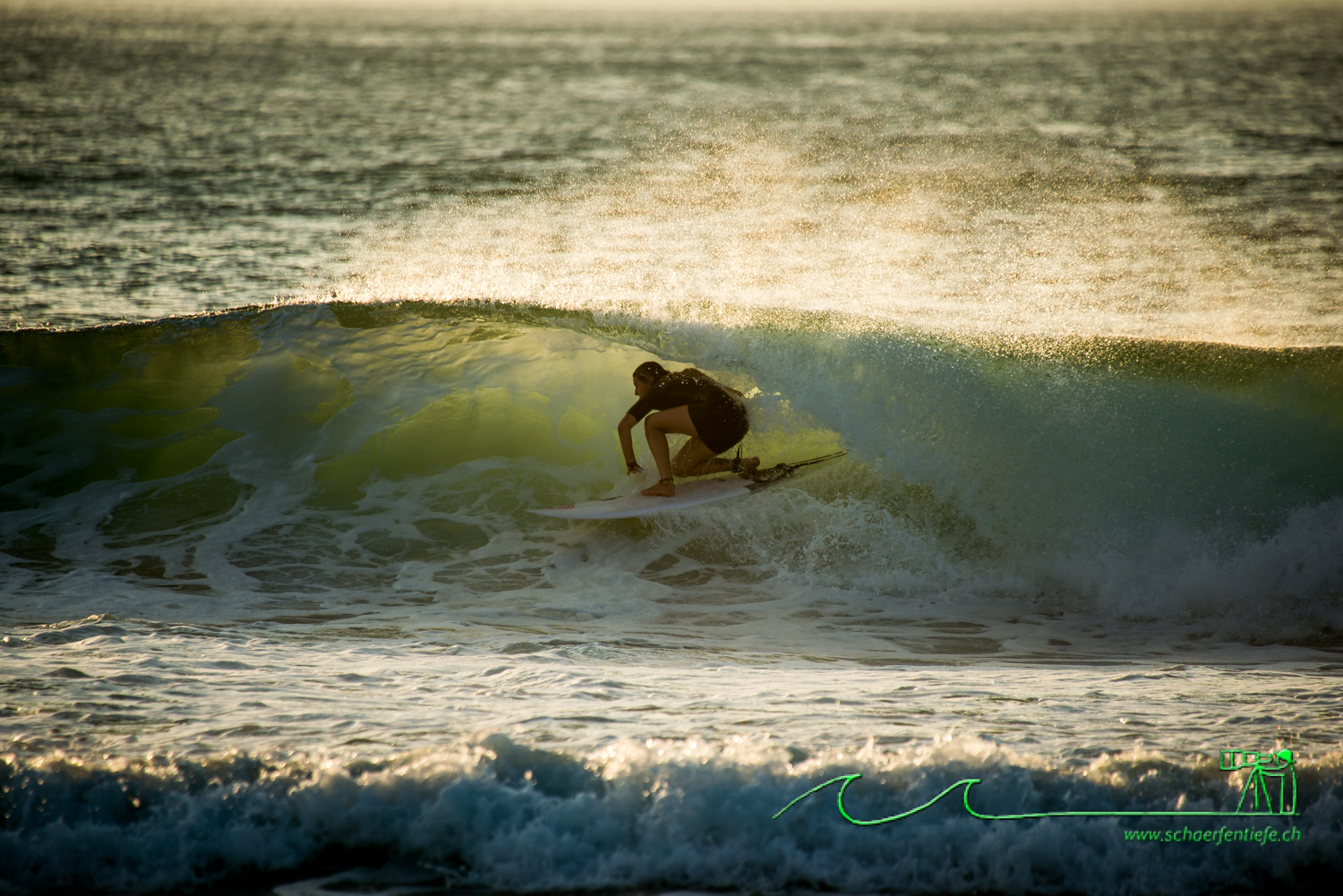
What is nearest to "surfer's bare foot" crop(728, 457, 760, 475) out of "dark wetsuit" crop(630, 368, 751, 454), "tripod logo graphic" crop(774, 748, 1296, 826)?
"dark wetsuit" crop(630, 368, 751, 454)

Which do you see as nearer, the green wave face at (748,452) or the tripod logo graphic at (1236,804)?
the tripod logo graphic at (1236,804)

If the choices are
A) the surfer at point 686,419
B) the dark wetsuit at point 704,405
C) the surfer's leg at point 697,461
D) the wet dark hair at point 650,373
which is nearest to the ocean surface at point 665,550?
the surfer's leg at point 697,461

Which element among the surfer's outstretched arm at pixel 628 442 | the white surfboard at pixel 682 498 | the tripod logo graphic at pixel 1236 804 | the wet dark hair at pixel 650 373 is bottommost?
the tripod logo graphic at pixel 1236 804

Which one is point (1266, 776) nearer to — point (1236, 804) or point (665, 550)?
point (1236, 804)

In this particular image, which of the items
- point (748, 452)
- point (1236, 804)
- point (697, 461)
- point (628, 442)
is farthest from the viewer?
point (748, 452)

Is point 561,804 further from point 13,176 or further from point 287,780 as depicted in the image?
point 13,176

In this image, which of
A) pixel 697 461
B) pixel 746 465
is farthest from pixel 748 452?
pixel 697 461

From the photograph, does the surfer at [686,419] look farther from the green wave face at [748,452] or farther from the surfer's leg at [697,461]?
the green wave face at [748,452]

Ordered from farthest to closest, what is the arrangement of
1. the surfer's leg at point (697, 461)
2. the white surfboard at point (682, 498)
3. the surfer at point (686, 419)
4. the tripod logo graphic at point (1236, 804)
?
1. the surfer's leg at point (697, 461)
2. the white surfboard at point (682, 498)
3. the surfer at point (686, 419)
4. the tripod logo graphic at point (1236, 804)
